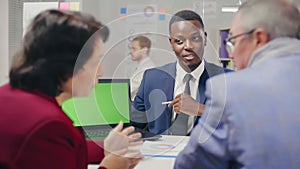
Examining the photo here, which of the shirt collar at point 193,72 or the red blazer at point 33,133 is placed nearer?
the red blazer at point 33,133

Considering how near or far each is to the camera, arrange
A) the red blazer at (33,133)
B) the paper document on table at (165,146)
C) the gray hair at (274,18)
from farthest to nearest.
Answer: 1. the paper document on table at (165,146)
2. the gray hair at (274,18)
3. the red blazer at (33,133)

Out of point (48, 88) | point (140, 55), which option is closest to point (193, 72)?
point (140, 55)

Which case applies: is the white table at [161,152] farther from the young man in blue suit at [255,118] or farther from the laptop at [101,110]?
the young man in blue suit at [255,118]

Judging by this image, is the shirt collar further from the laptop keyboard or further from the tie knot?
the laptop keyboard

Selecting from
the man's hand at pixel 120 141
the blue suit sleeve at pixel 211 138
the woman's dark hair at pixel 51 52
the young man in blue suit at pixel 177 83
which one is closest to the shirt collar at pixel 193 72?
the young man in blue suit at pixel 177 83

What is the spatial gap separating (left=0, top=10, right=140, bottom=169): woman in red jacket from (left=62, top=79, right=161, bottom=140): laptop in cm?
7

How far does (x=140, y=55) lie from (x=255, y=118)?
388 mm

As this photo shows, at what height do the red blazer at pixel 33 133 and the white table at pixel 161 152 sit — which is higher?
the red blazer at pixel 33 133

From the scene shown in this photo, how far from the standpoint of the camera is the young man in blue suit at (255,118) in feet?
2.71

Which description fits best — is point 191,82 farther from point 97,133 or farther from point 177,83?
point 97,133

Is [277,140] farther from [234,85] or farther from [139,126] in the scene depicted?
[139,126]

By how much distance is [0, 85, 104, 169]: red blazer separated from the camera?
29.7 inches

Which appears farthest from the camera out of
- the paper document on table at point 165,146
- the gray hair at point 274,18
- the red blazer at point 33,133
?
the paper document on table at point 165,146

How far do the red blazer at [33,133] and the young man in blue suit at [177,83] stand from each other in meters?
0.32
